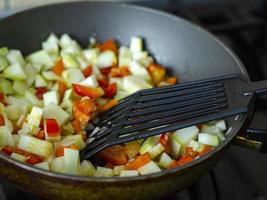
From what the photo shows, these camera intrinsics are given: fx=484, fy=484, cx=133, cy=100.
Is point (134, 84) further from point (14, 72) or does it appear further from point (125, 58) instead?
point (14, 72)

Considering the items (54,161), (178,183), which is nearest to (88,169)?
(54,161)

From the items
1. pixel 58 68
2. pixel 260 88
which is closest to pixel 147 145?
pixel 260 88

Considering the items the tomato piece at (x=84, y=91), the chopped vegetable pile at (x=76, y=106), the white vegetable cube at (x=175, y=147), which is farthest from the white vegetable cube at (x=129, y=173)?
the tomato piece at (x=84, y=91)

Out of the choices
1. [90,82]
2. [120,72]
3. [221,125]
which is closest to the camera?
[221,125]

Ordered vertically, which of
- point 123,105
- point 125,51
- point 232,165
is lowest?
point 232,165

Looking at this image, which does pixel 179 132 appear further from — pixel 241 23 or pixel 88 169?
pixel 241 23

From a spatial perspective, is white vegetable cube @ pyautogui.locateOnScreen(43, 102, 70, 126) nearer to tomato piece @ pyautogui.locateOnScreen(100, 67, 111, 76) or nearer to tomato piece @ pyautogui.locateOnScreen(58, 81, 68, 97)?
tomato piece @ pyautogui.locateOnScreen(58, 81, 68, 97)
